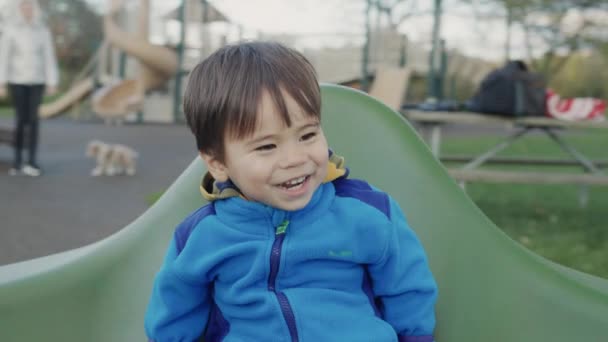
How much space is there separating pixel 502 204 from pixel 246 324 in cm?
480

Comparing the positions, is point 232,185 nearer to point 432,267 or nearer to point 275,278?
point 275,278

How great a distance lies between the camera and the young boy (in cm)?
139

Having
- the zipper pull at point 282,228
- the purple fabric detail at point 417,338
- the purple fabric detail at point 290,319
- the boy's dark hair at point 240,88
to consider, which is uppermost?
the boy's dark hair at point 240,88

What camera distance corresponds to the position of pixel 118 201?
5.80m

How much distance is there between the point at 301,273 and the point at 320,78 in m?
12.5

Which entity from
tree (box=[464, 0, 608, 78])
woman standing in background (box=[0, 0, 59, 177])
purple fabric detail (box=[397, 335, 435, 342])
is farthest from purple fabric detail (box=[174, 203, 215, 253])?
tree (box=[464, 0, 608, 78])

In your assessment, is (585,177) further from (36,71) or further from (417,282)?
(36,71)

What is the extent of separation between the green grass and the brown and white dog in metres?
3.35

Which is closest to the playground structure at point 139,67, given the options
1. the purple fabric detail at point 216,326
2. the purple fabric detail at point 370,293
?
the purple fabric detail at point 216,326

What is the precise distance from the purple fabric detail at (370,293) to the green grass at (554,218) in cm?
239

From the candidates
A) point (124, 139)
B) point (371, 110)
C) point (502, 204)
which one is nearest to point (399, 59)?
point (124, 139)

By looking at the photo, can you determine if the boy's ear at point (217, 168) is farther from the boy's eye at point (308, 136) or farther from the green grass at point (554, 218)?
the green grass at point (554, 218)

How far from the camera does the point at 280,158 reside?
138cm

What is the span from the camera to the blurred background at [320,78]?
491 cm
